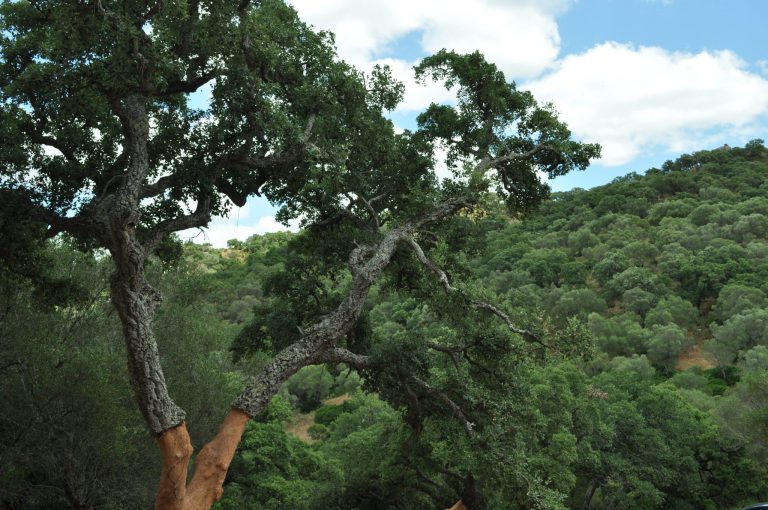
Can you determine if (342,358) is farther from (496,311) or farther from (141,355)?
(141,355)

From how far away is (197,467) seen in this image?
28.5ft

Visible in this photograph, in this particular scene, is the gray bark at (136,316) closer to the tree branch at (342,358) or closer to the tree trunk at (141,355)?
the tree trunk at (141,355)

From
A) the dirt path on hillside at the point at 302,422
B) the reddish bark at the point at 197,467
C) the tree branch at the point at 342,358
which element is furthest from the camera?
the dirt path on hillside at the point at 302,422

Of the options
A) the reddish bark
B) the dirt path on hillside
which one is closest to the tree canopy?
the reddish bark

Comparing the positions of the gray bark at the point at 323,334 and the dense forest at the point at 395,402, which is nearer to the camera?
the gray bark at the point at 323,334

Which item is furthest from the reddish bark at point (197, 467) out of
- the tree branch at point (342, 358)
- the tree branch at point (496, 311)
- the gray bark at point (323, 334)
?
the tree branch at point (496, 311)

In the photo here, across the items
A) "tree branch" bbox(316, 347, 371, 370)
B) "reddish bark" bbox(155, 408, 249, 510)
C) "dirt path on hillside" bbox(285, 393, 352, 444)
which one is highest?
"tree branch" bbox(316, 347, 371, 370)

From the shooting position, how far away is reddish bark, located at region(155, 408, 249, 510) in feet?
26.4

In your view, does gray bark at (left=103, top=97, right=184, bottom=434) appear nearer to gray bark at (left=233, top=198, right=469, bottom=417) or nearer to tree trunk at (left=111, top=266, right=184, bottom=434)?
tree trunk at (left=111, top=266, right=184, bottom=434)

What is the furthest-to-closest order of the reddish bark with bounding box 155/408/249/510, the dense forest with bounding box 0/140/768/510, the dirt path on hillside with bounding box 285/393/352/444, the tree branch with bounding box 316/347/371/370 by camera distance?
1. the dirt path on hillside with bounding box 285/393/352/444
2. the dense forest with bounding box 0/140/768/510
3. the tree branch with bounding box 316/347/371/370
4. the reddish bark with bounding box 155/408/249/510

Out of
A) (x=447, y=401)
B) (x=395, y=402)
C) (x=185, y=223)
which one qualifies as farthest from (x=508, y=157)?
(x=185, y=223)

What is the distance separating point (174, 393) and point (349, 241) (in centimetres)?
1068

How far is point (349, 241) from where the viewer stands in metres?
12.4

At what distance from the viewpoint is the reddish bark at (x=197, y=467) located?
805 cm
